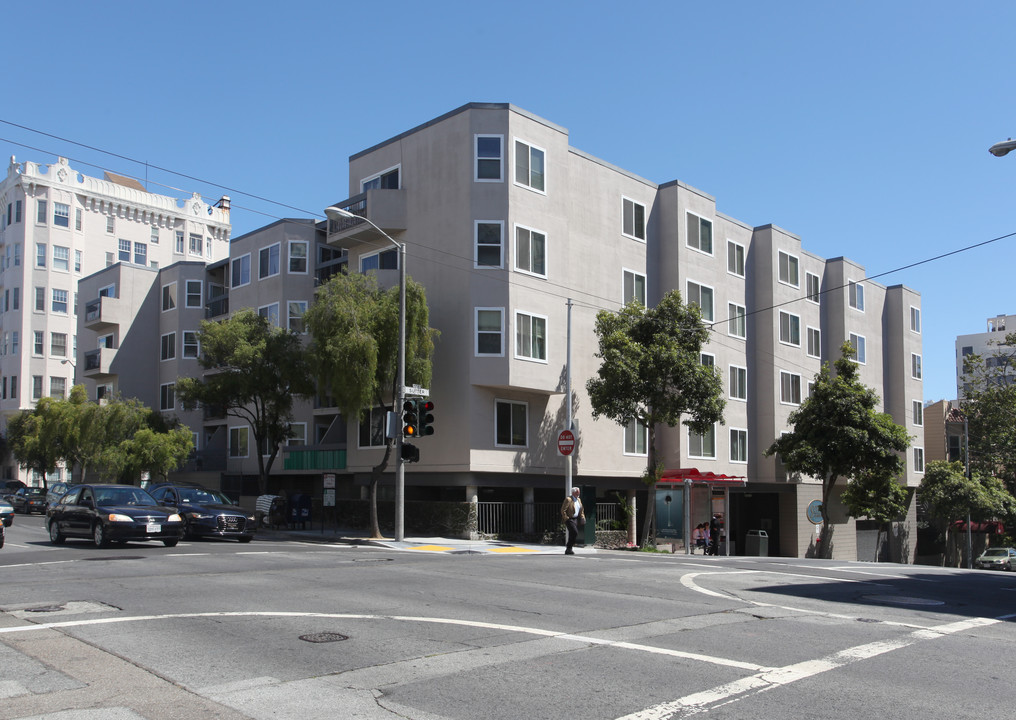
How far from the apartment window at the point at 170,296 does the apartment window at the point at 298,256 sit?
13.4 meters

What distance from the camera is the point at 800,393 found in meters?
45.2

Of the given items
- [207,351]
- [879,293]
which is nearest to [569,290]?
[207,351]

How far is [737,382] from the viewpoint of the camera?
4153 centimetres

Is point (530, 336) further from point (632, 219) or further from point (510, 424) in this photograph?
point (632, 219)

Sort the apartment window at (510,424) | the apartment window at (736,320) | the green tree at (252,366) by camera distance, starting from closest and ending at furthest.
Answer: the apartment window at (510,424) < the green tree at (252,366) < the apartment window at (736,320)

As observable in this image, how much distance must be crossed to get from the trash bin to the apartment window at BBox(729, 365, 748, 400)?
6301 mm

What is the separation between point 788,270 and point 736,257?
4261mm

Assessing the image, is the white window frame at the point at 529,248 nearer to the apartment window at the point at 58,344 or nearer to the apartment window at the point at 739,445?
the apartment window at the point at 739,445

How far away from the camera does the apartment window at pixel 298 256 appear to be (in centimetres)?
4088

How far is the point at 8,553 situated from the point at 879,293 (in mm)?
49217

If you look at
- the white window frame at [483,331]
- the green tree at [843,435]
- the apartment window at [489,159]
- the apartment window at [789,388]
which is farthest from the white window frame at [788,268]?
the white window frame at [483,331]

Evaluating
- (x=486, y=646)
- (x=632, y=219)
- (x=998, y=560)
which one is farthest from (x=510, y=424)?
(x=998, y=560)

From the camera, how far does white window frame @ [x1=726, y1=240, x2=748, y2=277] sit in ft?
137

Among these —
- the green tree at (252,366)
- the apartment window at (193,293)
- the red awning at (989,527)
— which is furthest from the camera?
the red awning at (989,527)
